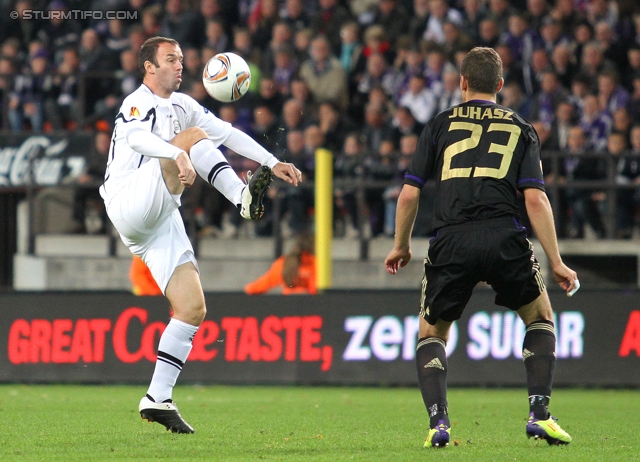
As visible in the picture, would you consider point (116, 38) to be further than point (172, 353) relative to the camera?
Yes

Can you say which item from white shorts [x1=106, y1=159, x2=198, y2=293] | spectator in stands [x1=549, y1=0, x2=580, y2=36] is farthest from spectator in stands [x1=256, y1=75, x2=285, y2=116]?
white shorts [x1=106, y1=159, x2=198, y2=293]

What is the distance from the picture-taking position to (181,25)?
16.0 meters

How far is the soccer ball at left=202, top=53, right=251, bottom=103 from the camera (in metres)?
7.29

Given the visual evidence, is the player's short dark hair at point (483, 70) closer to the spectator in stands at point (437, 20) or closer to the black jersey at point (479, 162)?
the black jersey at point (479, 162)

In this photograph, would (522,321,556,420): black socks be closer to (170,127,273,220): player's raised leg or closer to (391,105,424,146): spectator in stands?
(170,127,273,220): player's raised leg

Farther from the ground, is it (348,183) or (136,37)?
(136,37)

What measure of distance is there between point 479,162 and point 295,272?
6.27 m

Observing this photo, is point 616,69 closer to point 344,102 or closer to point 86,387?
point 344,102

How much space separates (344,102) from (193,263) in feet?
26.8

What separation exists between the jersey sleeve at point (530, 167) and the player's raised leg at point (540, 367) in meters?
0.60

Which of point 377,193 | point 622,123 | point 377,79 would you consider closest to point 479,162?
point 377,193

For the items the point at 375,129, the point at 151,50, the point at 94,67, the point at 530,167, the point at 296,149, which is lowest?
the point at 530,167

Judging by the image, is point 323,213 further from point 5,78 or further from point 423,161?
point 5,78

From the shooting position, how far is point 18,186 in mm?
14594
